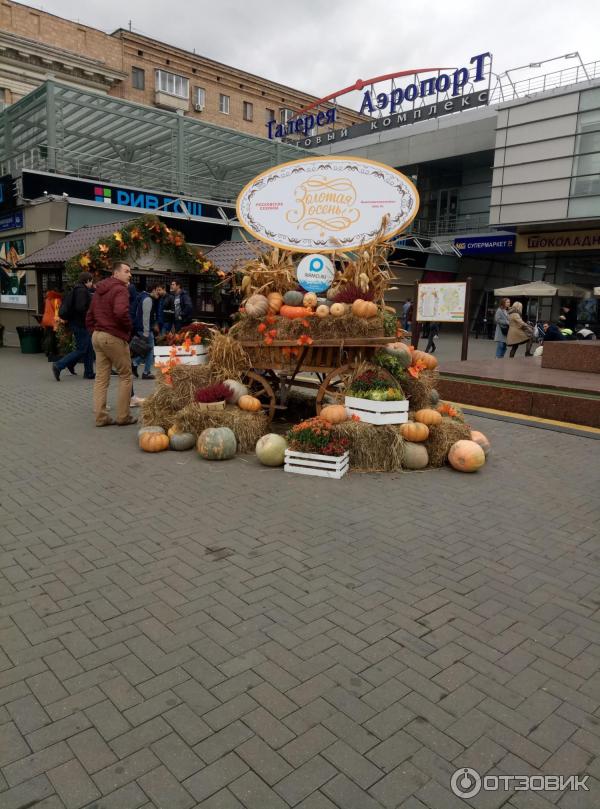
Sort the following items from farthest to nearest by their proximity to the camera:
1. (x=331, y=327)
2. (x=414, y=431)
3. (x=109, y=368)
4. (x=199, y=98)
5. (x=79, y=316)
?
(x=199, y=98) → (x=79, y=316) → (x=109, y=368) → (x=331, y=327) → (x=414, y=431)

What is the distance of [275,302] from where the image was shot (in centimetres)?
691

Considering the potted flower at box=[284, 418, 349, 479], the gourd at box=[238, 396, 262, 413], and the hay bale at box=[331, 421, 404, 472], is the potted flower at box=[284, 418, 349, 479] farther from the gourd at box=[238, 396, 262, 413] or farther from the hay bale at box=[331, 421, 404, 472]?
the gourd at box=[238, 396, 262, 413]

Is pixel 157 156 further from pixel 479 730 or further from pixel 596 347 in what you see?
pixel 479 730

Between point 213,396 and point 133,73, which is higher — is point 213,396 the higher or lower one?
the lower one

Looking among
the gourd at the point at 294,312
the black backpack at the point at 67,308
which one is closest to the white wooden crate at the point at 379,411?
the gourd at the point at 294,312

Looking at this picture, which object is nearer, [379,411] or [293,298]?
[379,411]

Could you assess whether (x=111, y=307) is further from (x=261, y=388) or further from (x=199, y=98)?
(x=199, y=98)

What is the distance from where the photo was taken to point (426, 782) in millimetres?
2137

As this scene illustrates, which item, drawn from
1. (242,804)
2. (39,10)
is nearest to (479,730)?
(242,804)

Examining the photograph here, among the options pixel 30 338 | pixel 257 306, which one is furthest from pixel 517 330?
pixel 30 338

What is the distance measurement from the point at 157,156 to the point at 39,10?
2192cm

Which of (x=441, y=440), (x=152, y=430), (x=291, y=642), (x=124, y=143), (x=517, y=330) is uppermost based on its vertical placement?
(x=124, y=143)

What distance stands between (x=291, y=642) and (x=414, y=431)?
343 centimetres

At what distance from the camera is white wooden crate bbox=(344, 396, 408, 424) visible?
5863 millimetres
